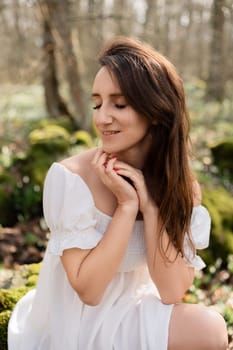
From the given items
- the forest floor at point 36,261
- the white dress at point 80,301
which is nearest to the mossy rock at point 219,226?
the forest floor at point 36,261

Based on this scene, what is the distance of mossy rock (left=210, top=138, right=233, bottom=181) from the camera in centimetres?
643

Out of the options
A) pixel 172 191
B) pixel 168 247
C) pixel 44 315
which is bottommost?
pixel 44 315

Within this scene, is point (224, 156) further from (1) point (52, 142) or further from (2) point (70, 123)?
(2) point (70, 123)

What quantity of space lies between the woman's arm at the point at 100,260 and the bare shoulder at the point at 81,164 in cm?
22

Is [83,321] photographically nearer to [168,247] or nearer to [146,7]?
[168,247]

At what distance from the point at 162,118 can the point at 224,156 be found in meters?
4.75

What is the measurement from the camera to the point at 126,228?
200cm

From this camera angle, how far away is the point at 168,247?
2.15 metres

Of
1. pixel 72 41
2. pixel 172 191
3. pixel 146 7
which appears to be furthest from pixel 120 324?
pixel 146 7

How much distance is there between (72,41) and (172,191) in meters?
6.39

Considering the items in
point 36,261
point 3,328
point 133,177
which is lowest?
point 36,261

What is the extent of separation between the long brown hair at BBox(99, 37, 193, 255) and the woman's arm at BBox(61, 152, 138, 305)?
220mm

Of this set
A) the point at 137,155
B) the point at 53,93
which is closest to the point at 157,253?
the point at 137,155

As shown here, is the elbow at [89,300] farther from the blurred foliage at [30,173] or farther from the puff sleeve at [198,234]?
the blurred foliage at [30,173]
